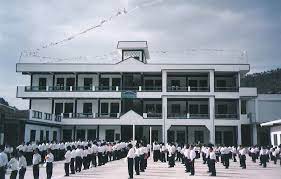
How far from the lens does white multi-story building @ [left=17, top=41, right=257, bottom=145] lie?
4169 centimetres

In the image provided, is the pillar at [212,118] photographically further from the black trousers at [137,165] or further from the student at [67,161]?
the student at [67,161]

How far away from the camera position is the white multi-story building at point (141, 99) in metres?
41.7

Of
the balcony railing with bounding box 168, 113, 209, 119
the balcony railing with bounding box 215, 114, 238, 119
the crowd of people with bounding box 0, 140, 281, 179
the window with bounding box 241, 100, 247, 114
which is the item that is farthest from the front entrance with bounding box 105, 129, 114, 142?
the window with bounding box 241, 100, 247, 114

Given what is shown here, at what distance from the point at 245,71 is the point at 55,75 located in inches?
843

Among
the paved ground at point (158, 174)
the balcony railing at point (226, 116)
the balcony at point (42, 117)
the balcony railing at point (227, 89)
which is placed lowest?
the paved ground at point (158, 174)

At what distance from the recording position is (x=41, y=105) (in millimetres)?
44094

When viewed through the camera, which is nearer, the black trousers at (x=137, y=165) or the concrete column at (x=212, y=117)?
the black trousers at (x=137, y=165)

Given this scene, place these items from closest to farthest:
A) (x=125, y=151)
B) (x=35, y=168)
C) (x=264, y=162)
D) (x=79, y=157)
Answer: (x=35, y=168) → (x=79, y=157) → (x=264, y=162) → (x=125, y=151)

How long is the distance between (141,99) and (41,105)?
11321 mm

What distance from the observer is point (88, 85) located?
4488 centimetres

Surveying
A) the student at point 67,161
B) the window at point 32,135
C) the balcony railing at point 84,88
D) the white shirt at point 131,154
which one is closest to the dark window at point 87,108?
the balcony railing at point 84,88

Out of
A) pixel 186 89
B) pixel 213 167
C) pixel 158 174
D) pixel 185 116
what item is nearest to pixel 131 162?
pixel 158 174

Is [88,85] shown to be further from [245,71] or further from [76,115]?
[245,71]

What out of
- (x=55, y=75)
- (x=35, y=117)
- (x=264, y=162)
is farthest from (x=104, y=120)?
(x=264, y=162)
